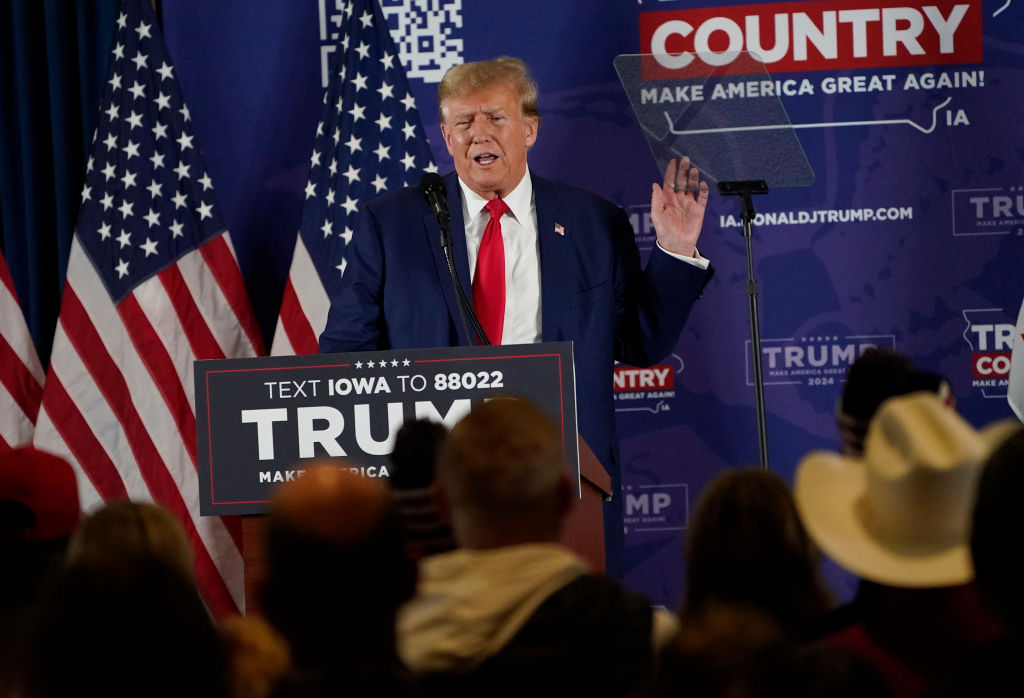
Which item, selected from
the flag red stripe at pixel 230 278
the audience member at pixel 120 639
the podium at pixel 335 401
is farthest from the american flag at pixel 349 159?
the audience member at pixel 120 639

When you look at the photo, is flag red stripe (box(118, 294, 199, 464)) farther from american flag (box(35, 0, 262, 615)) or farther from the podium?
the podium

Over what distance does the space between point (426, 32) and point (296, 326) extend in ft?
4.51

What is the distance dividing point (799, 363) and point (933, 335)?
0.56 meters

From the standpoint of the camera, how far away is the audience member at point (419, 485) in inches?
88.3

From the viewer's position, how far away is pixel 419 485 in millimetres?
2371

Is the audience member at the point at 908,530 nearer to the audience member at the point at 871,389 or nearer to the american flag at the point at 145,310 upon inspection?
the audience member at the point at 871,389

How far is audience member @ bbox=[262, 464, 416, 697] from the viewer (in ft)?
4.43

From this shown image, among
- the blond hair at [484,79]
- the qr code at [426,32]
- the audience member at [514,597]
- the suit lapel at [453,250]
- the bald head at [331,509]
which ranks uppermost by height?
the qr code at [426,32]

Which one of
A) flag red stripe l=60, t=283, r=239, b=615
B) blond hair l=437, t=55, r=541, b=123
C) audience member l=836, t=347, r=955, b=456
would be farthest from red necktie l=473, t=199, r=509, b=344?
audience member l=836, t=347, r=955, b=456

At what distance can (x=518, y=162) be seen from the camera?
4.21 m

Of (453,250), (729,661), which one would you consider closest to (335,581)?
(729,661)

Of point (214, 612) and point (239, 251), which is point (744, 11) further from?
point (214, 612)

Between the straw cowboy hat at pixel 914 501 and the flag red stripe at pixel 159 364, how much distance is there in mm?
3710

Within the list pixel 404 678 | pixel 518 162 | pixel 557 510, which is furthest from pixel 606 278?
pixel 404 678
